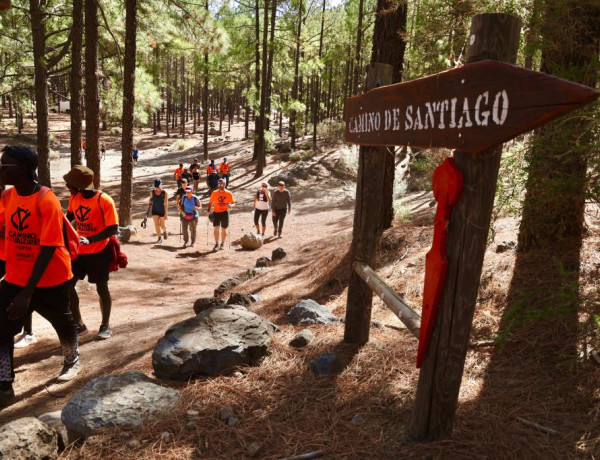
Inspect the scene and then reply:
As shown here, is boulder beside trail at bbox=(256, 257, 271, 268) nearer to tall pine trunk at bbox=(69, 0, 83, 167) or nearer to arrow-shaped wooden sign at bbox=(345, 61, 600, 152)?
tall pine trunk at bbox=(69, 0, 83, 167)

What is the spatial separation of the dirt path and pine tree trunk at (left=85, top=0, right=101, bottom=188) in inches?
101

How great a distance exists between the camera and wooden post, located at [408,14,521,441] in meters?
2.04

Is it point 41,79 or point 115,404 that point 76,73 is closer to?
point 41,79

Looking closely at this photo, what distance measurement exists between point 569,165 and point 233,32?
24.6 m

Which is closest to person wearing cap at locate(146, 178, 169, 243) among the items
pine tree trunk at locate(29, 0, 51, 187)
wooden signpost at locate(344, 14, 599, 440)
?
pine tree trunk at locate(29, 0, 51, 187)

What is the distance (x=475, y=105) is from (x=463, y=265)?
735mm

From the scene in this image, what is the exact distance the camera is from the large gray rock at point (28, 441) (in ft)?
8.50

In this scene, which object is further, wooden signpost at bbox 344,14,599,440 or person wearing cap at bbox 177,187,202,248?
person wearing cap at bbox 177,187,202,248

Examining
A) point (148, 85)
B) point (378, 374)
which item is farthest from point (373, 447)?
point (148, 85)

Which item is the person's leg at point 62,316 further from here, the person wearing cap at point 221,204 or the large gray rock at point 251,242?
the large gray rock at point 251,242

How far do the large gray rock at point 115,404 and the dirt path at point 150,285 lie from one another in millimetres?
791

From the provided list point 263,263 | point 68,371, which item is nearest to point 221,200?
point 263,263

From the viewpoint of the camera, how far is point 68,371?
4.48 meters

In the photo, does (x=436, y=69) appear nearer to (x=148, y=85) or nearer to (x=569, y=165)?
(x=569, y=165)
